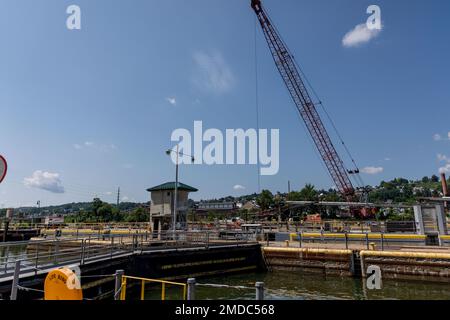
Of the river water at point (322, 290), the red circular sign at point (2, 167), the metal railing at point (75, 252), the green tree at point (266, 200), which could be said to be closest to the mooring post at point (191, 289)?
the red circular sign at point (2, 167)

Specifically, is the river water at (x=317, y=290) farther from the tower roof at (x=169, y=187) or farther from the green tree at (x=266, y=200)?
the green tree at (x=266, y=200)

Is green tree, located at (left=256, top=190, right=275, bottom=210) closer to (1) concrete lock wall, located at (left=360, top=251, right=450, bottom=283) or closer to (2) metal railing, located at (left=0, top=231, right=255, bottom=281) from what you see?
(2) metal railing, located at (left=0, top=231, right=255, bottom=281)

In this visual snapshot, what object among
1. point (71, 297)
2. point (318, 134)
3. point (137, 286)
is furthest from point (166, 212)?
point (318, 134)

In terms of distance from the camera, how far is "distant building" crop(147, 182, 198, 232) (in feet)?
108

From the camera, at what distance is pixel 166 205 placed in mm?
33094

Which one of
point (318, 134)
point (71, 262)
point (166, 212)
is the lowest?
point (71, 262)

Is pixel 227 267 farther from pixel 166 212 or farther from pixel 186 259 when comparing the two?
Answer: pixel 166 212

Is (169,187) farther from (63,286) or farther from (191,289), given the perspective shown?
(191,289)

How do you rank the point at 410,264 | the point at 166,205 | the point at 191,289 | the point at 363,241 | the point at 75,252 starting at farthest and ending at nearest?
the point at 166,205 → the point at 363,241 → the point at 410,264 → the point at 75,252 → the point at 191,289

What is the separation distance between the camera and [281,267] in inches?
891

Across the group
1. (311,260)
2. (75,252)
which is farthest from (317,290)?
(75,252)

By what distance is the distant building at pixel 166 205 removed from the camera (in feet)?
108
